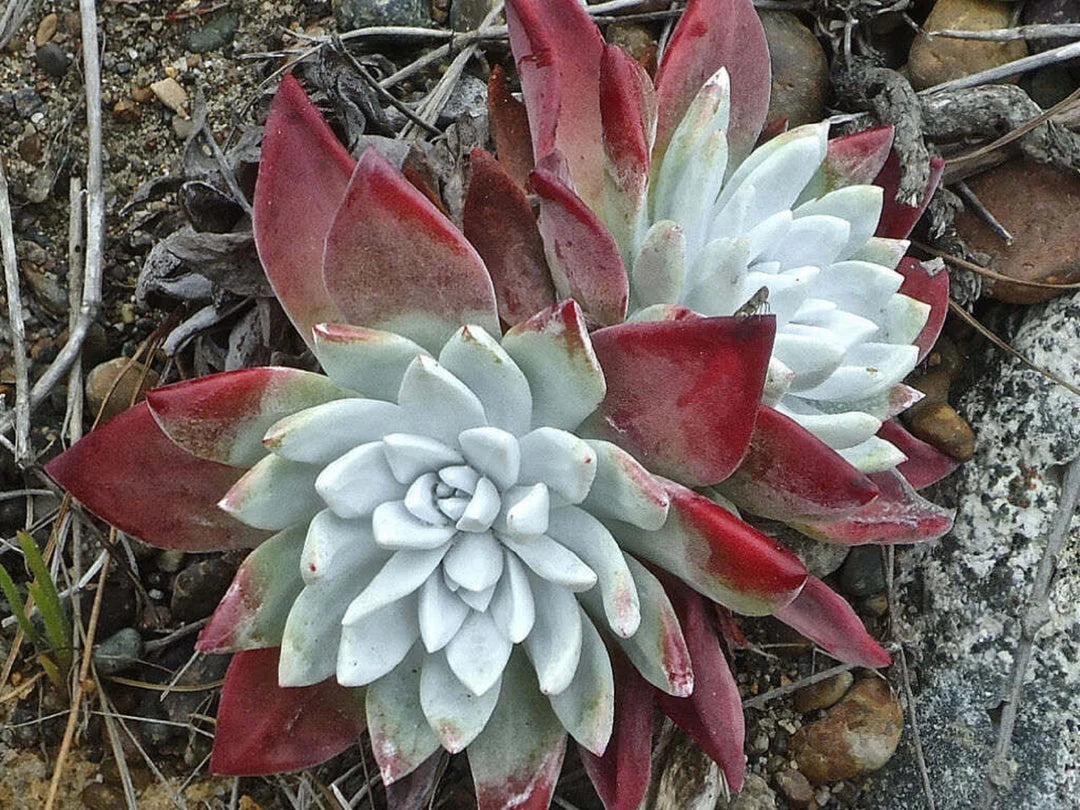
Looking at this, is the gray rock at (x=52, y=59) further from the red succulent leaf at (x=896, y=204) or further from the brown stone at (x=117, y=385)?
the red succulent leaf at (x=896, y=204)

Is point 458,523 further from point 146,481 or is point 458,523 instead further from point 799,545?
point 799,545

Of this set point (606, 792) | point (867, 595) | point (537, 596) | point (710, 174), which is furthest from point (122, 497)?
point (867, 595)

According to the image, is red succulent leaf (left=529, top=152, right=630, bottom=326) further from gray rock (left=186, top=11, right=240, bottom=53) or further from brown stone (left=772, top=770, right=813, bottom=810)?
gray rock (left=186, top=11, right=240, bottom=53)

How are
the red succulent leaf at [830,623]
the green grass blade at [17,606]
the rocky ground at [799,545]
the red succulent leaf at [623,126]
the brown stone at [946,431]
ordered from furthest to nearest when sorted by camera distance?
the brown stone at [946,431] → the rocky ground at [799,545] → the green grass blade at [17,606] → the red succulent leaf at [830,623] → the red succulent leaf at [623,126]

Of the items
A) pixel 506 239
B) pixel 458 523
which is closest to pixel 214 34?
pixel 506 239

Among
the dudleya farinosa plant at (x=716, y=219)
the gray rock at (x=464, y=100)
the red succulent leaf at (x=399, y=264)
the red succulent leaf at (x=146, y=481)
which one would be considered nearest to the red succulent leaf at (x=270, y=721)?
the red succulent leaf at (x=146, y=481)

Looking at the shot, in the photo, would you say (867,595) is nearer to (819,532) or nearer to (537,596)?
(819,532)
